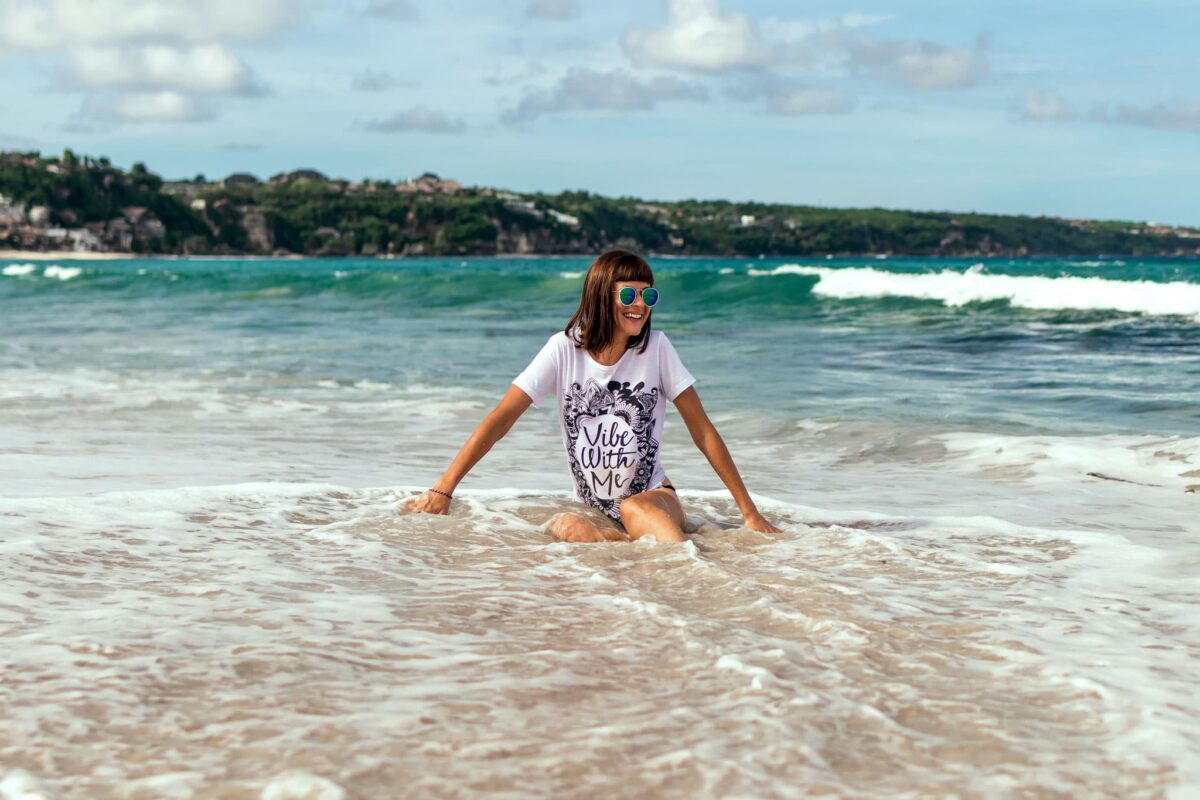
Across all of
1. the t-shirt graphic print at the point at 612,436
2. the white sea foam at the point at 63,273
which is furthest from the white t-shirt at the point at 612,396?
the white sea foam at the point at 63,273

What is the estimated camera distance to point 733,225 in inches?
5202

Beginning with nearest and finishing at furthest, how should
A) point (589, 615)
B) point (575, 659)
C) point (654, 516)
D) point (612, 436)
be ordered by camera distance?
point (575, 659), point (589, 615), point (654, 516), point (612, 436)

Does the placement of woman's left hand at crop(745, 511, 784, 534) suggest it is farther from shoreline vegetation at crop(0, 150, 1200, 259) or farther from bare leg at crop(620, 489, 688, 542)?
shoreline vegetation at crop(0, 150, 1200, 259)

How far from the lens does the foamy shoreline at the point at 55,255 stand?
114275 mm

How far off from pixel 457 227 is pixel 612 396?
125585mm

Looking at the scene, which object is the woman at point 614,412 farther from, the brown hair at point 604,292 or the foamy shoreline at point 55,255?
the foamy shoreline at point 55,255

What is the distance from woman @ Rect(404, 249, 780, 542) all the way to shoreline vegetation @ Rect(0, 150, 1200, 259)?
120 metres

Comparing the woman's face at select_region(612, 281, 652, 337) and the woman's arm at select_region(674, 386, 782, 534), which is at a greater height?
the woman's face at select_region(612, 281, 652, 337)

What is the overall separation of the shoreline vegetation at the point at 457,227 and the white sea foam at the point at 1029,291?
88.6 meters

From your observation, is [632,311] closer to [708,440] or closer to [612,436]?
[612,436]

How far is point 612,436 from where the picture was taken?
16.5ft

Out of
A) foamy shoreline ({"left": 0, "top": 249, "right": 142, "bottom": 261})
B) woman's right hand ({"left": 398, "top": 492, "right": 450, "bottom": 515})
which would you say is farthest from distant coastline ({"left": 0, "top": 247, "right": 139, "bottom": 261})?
woman's right hand ({"left": 398, "top": 492, "right": 450, "bottom": 515})

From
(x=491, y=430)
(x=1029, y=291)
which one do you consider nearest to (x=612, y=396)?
(x=491, y=430)

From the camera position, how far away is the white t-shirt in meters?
4.97
